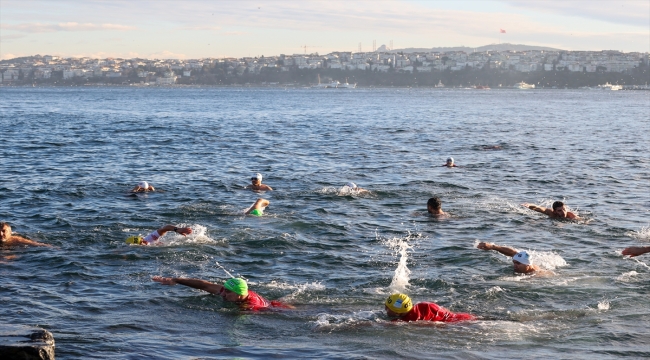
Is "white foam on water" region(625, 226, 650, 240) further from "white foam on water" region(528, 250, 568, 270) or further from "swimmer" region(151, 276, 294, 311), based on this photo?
"swimmer" region(151, 276, 294, 311)

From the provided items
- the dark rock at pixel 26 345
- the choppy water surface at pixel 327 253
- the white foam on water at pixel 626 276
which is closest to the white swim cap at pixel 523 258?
the choppy water surface at pixel 327 253

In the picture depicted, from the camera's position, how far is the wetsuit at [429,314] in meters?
12.6

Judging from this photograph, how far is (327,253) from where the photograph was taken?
17.6m

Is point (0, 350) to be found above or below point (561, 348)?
above

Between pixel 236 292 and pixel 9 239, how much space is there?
6.64 metres

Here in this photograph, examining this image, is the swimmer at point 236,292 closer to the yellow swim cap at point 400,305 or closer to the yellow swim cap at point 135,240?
the yellow swim cap at point 400,305

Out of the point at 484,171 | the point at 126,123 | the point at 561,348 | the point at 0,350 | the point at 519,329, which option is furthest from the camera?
the point at 126,123

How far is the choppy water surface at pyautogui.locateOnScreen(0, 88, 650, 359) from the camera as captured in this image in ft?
39.8

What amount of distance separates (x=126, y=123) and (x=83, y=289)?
158 feet

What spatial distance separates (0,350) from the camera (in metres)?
9.03

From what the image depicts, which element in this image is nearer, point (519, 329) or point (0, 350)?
point (0, 350)

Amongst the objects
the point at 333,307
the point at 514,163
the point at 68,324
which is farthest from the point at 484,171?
the point at 68,324

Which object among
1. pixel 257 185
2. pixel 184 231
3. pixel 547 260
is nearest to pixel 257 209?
pixel 257 185

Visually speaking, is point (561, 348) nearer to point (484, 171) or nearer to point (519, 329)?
point (519, 329)
